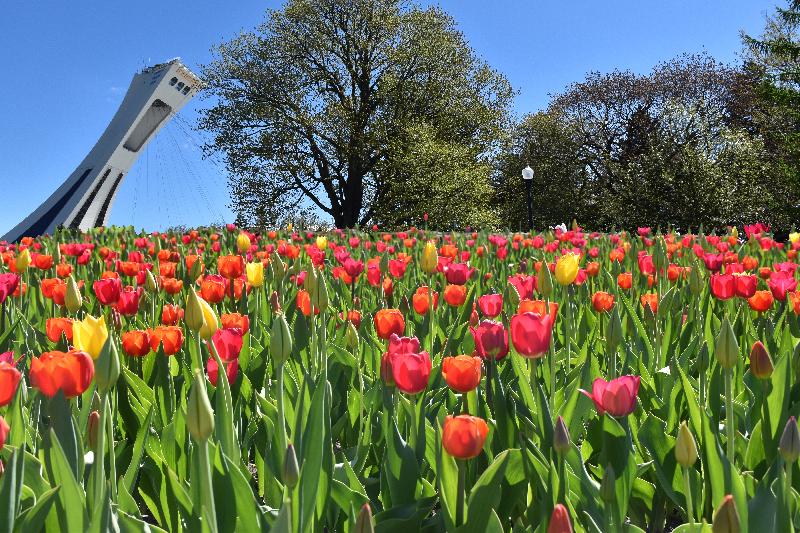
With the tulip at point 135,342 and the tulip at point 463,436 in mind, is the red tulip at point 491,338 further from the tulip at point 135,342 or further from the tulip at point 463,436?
the tulip at point 135,342

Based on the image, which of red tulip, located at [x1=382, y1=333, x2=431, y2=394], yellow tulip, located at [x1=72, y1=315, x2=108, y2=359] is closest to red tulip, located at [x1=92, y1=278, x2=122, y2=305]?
yellow tulip, located at [x1=72, y1=315, x2=108, y2=359]

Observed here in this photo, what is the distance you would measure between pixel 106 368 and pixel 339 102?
2417 cm

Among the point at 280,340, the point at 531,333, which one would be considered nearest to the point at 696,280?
the point at 531,333

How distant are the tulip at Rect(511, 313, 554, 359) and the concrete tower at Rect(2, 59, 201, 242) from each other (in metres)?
32.8

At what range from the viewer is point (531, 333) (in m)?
1.25

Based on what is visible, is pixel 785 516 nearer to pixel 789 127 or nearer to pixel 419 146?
pixel 419 146

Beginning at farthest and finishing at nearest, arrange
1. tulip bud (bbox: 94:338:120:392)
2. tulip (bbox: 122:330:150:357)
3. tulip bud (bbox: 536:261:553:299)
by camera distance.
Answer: tulip bud (bbox: 536:261:553:299) → tulip (bbox: 122:330:150:357) → tulip bud (bbox: 94:338:120:392)

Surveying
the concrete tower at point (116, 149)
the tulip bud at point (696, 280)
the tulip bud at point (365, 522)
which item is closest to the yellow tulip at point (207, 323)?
the tulip bud at point (365, 522)

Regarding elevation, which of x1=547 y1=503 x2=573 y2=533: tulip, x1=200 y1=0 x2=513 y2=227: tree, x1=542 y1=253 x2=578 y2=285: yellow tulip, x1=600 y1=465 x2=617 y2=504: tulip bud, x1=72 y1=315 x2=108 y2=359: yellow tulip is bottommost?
x1=600 y1=465 x2=617 y2=504: tulip bud

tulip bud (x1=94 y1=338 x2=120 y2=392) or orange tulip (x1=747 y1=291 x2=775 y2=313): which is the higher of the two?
tulip bud (x1=94 y1=338 x2=120 y2=392)

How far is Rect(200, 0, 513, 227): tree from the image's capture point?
78.3ft

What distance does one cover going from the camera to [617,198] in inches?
1099

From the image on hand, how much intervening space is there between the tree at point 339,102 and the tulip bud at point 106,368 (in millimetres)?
22211

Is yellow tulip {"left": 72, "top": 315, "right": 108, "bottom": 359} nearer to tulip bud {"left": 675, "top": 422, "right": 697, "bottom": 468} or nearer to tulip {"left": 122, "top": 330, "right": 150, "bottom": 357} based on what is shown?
tulip {"left": 122, "top": 330, "right": 150, "bottom": 357}
